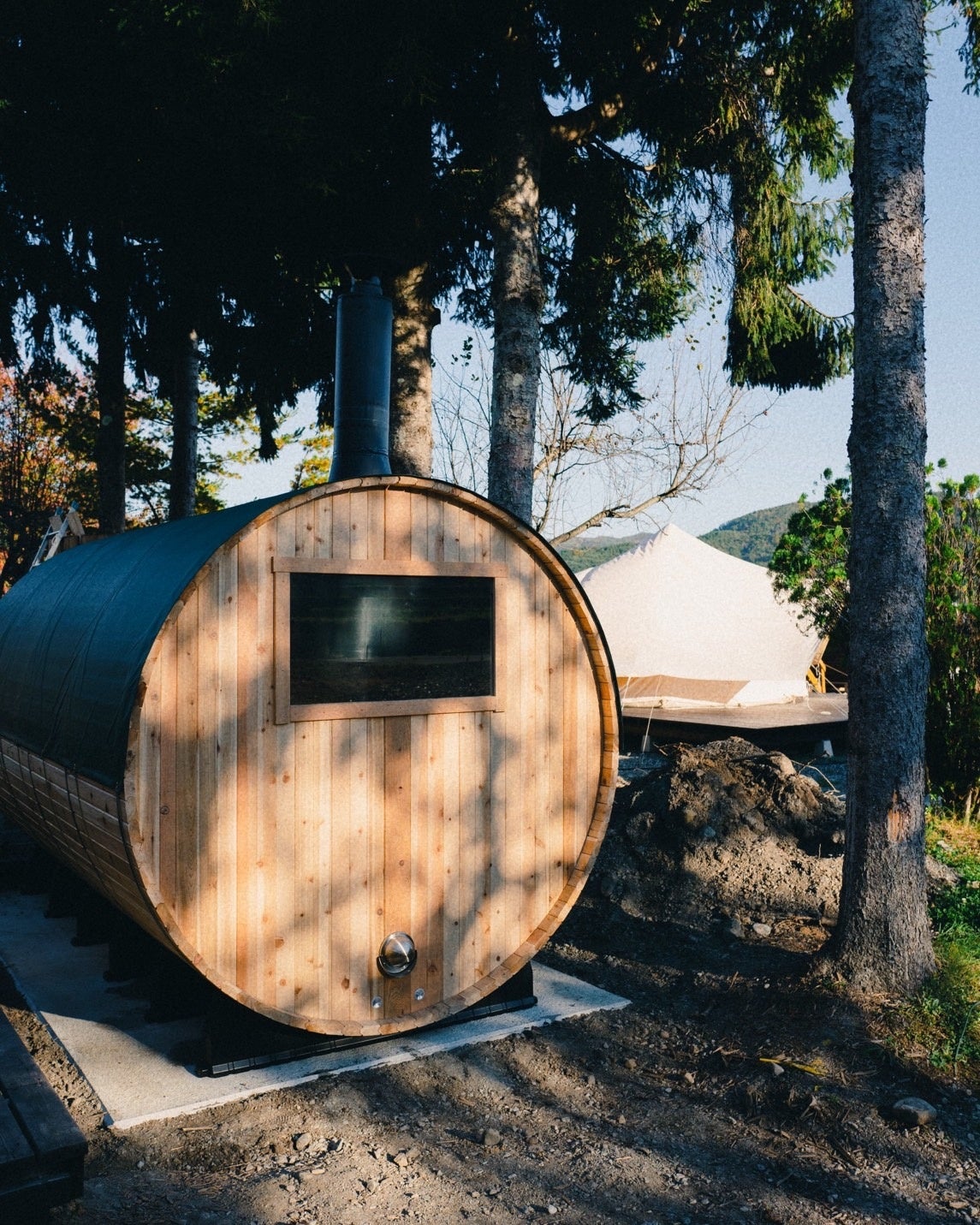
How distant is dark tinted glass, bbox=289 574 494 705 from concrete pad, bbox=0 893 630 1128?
1.69m

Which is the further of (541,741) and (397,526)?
(541,741)

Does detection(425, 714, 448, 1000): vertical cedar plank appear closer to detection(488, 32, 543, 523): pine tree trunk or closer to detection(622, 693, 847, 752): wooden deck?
detection(488, 32, 543, 523): pine tree trunk

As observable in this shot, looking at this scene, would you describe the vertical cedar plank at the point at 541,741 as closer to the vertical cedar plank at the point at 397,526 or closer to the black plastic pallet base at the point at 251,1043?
the vertical cedar plank at the point at 397,526

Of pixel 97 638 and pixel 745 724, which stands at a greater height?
pixel 97 638

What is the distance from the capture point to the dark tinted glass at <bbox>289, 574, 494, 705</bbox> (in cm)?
456

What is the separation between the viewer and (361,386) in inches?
231

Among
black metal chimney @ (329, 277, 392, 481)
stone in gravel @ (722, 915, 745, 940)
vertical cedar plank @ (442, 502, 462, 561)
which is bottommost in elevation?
stone in gravel @ (722, 915, 745, 940)

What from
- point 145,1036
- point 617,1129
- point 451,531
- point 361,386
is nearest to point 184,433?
point 361,386

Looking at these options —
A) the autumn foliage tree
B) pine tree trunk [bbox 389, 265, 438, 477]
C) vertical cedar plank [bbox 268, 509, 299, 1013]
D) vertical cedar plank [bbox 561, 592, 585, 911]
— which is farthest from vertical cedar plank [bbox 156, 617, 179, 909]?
the autumn foliage tree

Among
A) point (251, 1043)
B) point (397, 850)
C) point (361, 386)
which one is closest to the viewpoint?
point (251, 1043)

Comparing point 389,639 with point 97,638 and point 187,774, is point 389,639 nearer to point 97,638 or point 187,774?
point 187,774

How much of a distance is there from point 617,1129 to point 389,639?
2.31 m

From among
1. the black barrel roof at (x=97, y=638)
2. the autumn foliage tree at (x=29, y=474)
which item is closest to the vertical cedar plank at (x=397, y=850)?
the black barrel roof at (x=97, y=638)

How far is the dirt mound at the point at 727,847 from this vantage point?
22.4 ft
